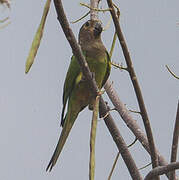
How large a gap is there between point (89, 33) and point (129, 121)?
1.55 ft

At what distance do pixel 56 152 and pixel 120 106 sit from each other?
254mm

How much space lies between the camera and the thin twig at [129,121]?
3.82 feet

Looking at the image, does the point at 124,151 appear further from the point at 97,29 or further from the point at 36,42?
the point at 97,29

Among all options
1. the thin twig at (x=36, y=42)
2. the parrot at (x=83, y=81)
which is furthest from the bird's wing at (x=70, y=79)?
the thin twig at (x=36, y=42)

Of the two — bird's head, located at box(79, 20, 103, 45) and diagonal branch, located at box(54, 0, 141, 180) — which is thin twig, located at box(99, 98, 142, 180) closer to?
diagonal branch, located at box(54, 0, 141, 180)

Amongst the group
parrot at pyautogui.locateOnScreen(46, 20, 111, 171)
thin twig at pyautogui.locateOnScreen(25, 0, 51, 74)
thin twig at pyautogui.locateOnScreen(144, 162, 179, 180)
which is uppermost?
thin twig at pyautogui.locateOnScreen(25, 0, 51, 74)

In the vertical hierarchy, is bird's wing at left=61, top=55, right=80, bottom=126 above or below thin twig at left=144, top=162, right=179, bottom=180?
above

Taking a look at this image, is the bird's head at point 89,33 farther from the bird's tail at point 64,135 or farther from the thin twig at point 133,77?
the thin twig at point 133,77

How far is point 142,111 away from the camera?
82cm

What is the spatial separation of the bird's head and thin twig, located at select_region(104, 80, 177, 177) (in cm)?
29

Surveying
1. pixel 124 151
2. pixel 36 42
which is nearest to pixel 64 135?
pixel 124 151

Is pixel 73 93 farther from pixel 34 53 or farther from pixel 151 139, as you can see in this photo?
pixel 34 53

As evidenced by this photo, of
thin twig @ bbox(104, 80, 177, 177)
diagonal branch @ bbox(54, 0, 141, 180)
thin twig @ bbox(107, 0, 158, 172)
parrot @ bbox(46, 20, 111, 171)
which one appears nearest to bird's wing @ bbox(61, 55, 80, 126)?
parrot @ bbox(46, 20, 111, 171)

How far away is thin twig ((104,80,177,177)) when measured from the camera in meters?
1.16
